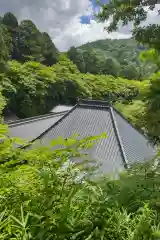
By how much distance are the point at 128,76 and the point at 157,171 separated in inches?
2341

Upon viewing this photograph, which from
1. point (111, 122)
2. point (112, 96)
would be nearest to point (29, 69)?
point (112, 96)

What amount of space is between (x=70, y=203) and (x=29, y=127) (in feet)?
46.8

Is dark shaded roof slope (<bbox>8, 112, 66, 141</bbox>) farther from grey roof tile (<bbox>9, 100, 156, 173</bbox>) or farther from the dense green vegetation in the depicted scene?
the dense green vegetation

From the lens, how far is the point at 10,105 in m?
26.2

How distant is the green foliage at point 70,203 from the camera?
45.1 inches

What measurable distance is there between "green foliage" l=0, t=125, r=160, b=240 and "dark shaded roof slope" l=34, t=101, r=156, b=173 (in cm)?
807

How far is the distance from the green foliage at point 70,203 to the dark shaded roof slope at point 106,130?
26.5ft

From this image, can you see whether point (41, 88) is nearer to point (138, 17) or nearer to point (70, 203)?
point (138, 17)

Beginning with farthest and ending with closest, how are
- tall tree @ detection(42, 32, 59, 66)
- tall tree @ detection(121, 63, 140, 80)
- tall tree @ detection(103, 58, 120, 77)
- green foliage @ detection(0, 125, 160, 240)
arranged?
tall tree @ detection(121, 63, 140, 80)
tall tree @ detection(103, 58, 120, 77)
tall tree @ detection(42, 32, 59, 66)
green foliage @ detection(0, 125, 160, 240)

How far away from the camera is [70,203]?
1.24 metres

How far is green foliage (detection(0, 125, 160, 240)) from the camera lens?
1.15 meters

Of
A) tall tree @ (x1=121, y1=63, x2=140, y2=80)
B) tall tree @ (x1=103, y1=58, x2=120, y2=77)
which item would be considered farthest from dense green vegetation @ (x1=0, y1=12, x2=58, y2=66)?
tall tree @ (x1=121, y1=63, x2=140, y2=80)

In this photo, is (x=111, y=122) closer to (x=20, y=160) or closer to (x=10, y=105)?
(x=20, y=160)

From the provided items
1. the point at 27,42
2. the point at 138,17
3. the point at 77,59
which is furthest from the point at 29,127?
the point at 77,59
